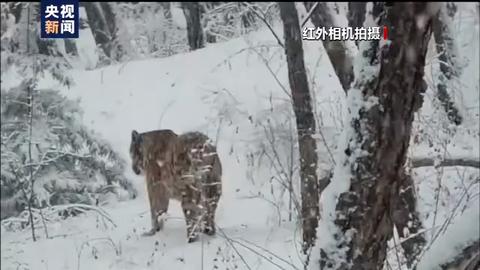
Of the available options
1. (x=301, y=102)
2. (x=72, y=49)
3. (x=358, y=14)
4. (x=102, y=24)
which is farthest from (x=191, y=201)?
(x=102, y=24)

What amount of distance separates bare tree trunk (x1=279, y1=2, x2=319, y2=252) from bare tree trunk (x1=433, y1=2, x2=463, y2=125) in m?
1.89

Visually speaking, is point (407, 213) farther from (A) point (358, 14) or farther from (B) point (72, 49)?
(B) point (72, 49)

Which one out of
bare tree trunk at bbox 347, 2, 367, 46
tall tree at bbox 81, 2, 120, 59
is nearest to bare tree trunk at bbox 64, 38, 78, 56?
tall tree at bbox 81, 2, 120, 59

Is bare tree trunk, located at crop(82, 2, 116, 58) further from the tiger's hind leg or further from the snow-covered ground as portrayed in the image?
the tiger's hind leg

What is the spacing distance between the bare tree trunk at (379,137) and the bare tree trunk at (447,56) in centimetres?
491

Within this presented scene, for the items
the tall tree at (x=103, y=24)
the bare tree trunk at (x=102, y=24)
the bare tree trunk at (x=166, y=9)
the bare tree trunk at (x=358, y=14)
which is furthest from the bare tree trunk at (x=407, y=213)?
the bare tree trunk at (x=166, y=9)

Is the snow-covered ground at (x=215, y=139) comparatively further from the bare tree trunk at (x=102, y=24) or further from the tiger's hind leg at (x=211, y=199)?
the bare tree trunk at (x=102, y=24)

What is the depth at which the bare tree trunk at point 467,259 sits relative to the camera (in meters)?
2.93

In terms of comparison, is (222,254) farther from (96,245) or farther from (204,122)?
(204,122)

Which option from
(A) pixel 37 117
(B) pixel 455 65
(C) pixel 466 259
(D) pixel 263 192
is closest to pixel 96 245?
(A) pixel 37 117

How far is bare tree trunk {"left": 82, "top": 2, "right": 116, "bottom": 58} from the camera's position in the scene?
38.2ft

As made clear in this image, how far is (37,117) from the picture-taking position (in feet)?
26.9

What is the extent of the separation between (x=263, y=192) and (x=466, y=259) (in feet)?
19.5

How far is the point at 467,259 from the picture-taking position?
9.69 ft
